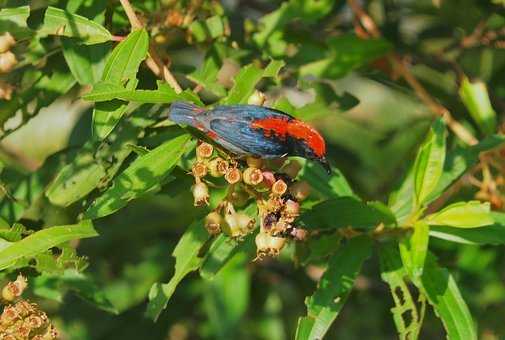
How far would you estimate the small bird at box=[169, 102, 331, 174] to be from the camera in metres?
2.11

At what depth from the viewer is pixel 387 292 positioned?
386 cm

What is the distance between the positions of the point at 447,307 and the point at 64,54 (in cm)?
117

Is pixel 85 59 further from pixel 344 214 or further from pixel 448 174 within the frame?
pixel 448 174

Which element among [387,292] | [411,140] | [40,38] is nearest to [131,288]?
[387,292]

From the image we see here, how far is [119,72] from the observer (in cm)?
226

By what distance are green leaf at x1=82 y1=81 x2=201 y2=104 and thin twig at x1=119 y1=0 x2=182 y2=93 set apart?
0.07 metres

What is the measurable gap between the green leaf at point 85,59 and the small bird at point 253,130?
0.40 m

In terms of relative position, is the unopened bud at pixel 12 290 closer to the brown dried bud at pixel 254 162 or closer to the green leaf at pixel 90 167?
the green leaf at pixel 90 167

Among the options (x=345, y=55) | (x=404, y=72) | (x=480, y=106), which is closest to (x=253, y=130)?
(x=345, y=55)

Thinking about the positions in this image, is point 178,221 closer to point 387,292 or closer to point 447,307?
point 387,292

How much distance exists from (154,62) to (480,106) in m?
1.22

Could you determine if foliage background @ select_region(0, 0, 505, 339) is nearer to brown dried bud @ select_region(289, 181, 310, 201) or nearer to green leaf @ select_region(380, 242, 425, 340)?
brown dried bud @ select_region(289, 181, 310, 201)

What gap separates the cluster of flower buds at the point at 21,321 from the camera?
82.4 inches

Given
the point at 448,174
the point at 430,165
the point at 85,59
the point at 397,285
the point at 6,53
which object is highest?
the point at 6,53
